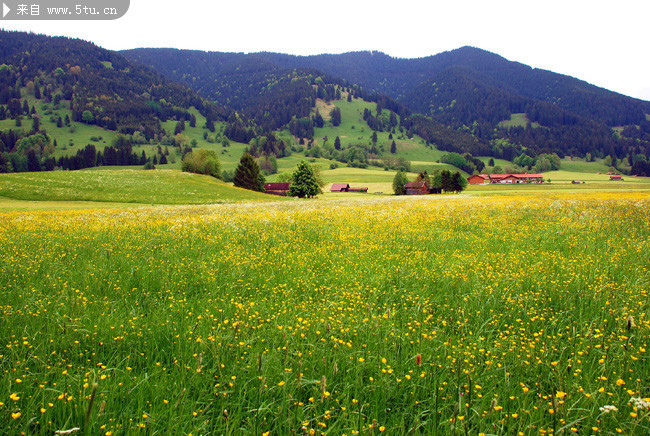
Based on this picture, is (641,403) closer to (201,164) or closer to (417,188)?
(201,164)

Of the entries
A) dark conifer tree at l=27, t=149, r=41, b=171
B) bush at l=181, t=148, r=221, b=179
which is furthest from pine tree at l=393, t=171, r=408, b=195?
dark conifer tree at l=27, t=149, r=41, b=171

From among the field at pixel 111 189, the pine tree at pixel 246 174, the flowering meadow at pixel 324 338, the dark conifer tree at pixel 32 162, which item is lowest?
the flowering meadow at pixel 324 338

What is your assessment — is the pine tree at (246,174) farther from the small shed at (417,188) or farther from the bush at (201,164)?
the small shed at (417,188)

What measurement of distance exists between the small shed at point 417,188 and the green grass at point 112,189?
2782 inches

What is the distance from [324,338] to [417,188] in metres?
117

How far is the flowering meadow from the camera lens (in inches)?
120

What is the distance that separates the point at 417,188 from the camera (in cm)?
11562

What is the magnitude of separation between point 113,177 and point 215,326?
68.7 meters

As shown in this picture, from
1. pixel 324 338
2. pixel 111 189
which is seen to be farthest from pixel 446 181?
pixel 324 338

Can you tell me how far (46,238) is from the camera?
34.3 ft

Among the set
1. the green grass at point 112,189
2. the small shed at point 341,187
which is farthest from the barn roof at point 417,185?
the green grass at point 112,189

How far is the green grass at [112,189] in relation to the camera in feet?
146

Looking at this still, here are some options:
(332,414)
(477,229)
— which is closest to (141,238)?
(332,414)

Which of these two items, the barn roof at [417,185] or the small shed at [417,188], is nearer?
the small shed at [417,188]
